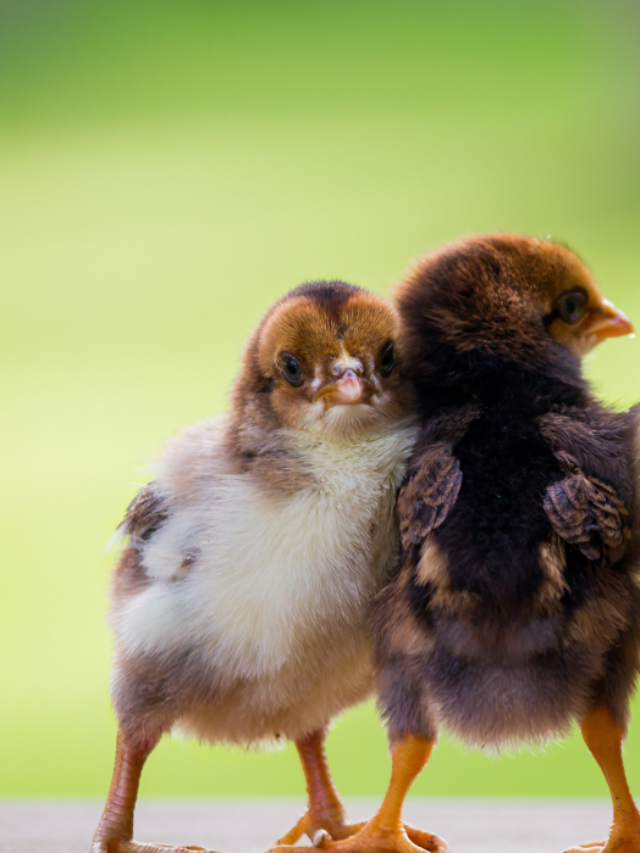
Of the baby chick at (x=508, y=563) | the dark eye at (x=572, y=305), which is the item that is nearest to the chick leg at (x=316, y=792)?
the baby chick at (x=508, y=563)

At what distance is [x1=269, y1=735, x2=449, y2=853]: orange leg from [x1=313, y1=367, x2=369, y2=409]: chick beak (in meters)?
0.37

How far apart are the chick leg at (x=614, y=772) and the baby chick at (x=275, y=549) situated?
0.25 metres

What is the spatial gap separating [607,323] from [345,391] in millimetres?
364

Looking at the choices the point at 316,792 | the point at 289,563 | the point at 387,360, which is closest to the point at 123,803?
the point at 316,792

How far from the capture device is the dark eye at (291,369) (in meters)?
1.23

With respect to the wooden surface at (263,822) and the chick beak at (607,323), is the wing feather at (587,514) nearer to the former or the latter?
the chick beak at (607,323)

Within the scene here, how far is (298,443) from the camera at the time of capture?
4.00ft

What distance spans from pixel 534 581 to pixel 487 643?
0.26 ft

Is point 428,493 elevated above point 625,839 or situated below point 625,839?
above

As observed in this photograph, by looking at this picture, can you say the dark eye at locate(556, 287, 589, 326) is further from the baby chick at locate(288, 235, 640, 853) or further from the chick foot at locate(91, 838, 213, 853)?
the chick foot at locate(91, 838, 213, 853)

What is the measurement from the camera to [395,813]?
45.4 inches

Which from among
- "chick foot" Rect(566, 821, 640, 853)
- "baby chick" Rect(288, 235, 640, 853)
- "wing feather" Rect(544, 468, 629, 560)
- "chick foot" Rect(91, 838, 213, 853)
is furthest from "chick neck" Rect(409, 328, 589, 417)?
"chick foot" Rect(91, 838, 213, 853)

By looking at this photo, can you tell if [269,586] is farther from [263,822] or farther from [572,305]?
[263,822]

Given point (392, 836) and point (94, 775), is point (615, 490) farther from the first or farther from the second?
point (94, 775)
